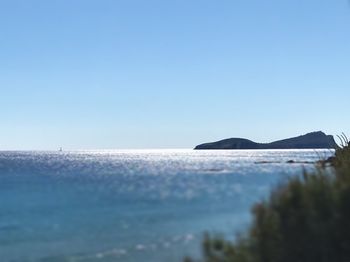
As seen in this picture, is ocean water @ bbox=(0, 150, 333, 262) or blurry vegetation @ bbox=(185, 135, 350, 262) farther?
ocean water @ bbox=(0, 150, 333, 262)

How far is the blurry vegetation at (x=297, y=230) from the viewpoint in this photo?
34.6 ft

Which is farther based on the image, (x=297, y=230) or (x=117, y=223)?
(x=117, y=223)

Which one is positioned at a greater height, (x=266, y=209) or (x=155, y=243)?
(x=266, y=209)

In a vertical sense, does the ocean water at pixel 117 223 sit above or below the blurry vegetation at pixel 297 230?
below

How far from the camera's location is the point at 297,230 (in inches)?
426

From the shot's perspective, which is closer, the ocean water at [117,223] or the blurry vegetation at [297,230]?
the blurry vegetation at [297,230]

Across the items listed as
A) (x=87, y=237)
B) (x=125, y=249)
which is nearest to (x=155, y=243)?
(x=125, y=249)

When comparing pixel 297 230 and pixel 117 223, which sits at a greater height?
pixel 297 230

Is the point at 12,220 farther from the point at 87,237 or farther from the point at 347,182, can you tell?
the point at 347,182

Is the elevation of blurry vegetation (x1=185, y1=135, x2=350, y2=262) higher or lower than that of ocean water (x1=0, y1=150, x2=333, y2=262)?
higher

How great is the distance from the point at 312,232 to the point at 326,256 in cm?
46

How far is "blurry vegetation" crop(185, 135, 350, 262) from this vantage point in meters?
10.5

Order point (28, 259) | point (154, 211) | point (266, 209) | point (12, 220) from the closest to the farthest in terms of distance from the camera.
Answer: point (266, 209) → point (28, 259) → point (12, 220) → point (154, 211)

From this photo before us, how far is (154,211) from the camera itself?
1582 inches
